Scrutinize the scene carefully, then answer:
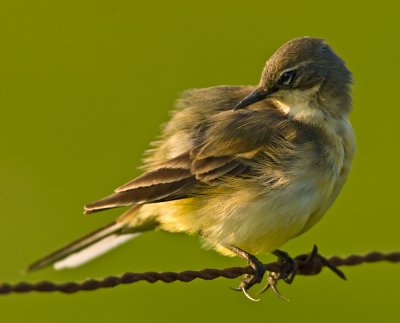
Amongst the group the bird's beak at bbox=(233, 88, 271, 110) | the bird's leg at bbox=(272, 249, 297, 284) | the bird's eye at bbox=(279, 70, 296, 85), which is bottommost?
the bird's leg at bbox=(272, 249, 297, 284)

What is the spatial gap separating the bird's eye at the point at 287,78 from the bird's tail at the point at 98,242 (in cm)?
171

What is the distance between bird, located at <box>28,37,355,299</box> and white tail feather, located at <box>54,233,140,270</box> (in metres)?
0.16

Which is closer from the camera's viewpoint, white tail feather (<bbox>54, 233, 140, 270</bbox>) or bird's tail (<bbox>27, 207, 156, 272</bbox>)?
bird's tail (<bbox>27, 207, 156, 272</bbox>)

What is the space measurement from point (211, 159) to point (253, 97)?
2.38 feet

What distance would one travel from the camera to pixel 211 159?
27.9 ft

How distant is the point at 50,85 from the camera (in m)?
17.3

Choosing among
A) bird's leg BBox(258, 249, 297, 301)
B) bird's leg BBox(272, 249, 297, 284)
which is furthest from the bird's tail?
bird's leg BBox(272, 249, 297, 284)

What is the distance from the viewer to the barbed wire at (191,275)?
19.8ft

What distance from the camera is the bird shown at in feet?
27.1

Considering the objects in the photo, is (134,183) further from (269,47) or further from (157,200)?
(269,47)

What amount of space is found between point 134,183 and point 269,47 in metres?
9.15

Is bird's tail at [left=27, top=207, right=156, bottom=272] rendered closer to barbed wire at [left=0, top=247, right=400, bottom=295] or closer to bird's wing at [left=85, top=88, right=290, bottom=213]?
bird's wing at [left=85, top=88, right=290, bottom=213]

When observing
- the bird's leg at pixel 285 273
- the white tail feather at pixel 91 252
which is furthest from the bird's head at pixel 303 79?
the white tail feather at pixel 91 252

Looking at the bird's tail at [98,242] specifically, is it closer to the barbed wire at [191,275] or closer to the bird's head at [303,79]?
the bird's head at [303,79]
